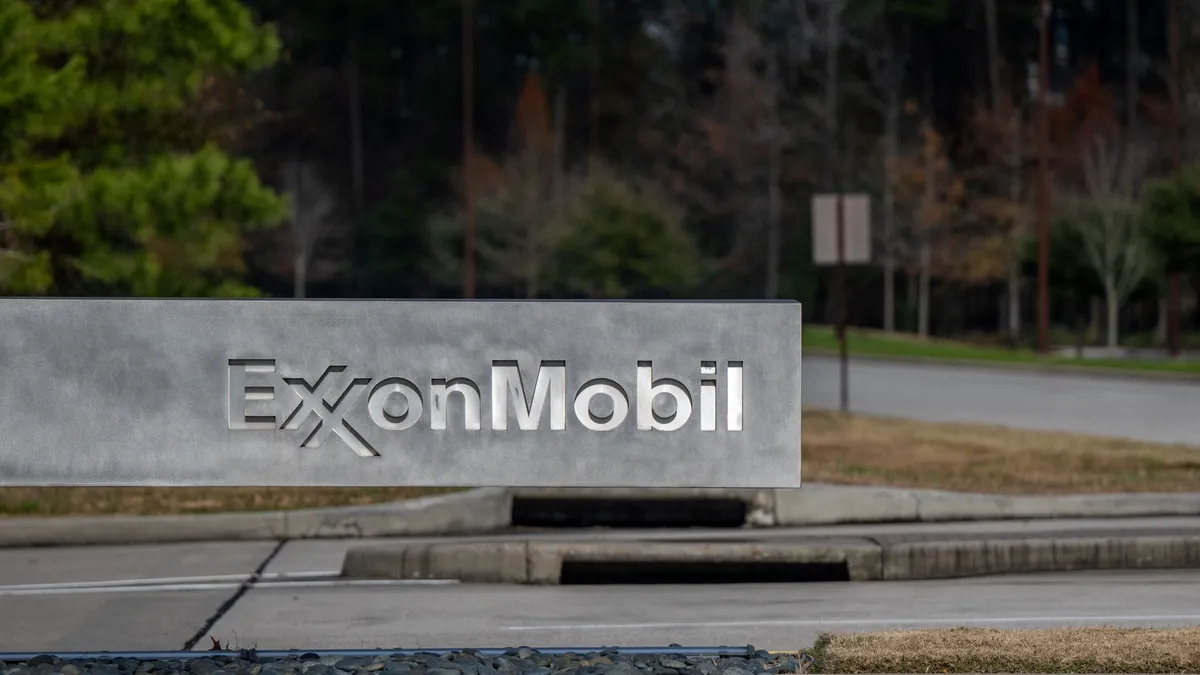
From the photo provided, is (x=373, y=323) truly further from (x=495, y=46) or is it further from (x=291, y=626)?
(x=495, y=46)

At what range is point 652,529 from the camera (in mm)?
13438

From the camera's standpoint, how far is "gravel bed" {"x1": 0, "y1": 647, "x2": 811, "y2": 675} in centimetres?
708

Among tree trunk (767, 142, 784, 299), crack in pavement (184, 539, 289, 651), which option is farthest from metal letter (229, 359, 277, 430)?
tree trunk (767, 142, 784, 299)

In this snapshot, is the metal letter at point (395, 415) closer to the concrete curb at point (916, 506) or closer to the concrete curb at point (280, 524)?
the concrete curb at point (280, 524)

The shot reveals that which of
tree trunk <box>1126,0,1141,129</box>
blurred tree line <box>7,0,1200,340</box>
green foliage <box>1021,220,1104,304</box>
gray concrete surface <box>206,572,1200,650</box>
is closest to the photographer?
gray concrete surface <box>206,572,1200,650</box>

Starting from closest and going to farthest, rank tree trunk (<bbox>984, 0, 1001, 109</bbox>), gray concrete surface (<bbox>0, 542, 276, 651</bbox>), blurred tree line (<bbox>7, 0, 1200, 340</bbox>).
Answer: gray concrete surface (<bbox>0, 542, 276, 651</bbox>)
blurred tree line (<bbox>7, 0, 1200, 340</bbox>)
tree trunk (<bbox>984, 0, 1001, 109</bbox>)

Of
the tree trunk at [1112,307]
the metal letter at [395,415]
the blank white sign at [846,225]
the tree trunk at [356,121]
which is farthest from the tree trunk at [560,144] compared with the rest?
the metal letter at [395,415]

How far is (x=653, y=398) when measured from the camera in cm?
764

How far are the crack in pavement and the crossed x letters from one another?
5.58 ft

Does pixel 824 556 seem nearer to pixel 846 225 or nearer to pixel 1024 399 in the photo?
pixel 846 225

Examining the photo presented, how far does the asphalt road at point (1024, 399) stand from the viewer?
22.2 metres

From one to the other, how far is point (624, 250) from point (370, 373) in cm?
4511

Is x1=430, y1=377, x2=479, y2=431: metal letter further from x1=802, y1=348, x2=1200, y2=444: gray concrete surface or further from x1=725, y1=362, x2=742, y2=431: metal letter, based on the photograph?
x1=802, y1=348, x2=1200, y2=444: gray concrete surface

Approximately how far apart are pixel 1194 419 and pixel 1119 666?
16.8m
